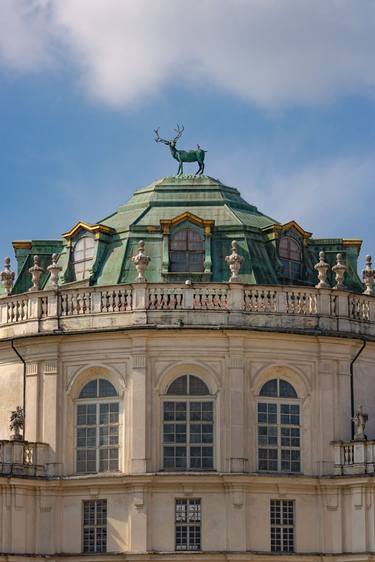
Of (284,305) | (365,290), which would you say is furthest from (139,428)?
(365,290)

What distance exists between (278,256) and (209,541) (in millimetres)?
10502

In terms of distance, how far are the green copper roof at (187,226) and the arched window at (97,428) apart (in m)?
4.10

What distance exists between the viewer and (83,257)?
63.4 m

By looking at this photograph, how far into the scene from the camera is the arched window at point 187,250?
6231 centimetres

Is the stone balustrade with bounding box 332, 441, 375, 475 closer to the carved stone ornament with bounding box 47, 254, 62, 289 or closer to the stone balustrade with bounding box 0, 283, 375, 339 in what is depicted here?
the stone balustrade with bounding box 0, 283, 375, 339

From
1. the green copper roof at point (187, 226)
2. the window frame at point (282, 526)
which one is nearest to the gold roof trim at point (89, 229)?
the green copper roof at point (187, 226)

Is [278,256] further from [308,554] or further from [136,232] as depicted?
[308,554]

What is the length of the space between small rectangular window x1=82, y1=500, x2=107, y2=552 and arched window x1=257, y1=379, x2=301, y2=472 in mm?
5081

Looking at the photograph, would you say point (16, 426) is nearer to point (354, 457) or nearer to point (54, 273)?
point (54, 273)

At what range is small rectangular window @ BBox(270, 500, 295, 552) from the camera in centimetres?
5862

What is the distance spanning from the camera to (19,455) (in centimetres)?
5884

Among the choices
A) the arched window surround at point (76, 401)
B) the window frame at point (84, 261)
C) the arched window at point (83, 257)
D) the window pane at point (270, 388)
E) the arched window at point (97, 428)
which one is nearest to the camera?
the arched window surround at point (76, 401)

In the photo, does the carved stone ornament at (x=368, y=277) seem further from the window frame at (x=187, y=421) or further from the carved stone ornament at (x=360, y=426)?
the window frame at (x=187, y=421)

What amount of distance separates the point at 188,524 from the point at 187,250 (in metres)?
9.40
